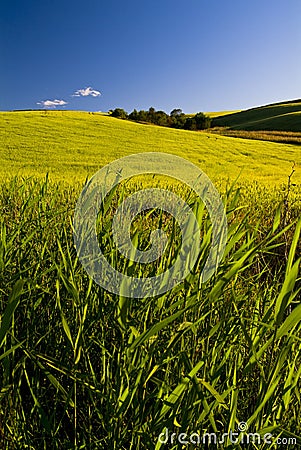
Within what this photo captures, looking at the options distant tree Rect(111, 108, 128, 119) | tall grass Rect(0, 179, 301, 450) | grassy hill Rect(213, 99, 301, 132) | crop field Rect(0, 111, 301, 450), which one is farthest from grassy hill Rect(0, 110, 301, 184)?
grassy hill Rect(213, 99, 301, 132)

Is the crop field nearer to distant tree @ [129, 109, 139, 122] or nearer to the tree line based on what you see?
the tree line

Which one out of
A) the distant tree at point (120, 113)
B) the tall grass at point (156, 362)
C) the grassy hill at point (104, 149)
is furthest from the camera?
the distant tree at point (120, 113)

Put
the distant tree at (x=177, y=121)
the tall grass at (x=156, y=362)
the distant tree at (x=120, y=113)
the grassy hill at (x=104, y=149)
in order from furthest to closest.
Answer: the distant tree at (x=177, y=121), the distant tree at (x=120, y=113), the grassy hill at (x=104, y=149), the tall grass at (x=156, y=362)

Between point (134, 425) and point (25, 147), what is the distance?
35.1 feet

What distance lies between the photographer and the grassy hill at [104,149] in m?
8.33

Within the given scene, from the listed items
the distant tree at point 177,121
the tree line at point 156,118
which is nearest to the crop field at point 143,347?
the tree line at point 156,118

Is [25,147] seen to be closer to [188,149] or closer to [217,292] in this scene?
[188,149]

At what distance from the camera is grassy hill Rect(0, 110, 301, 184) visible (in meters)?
8.33

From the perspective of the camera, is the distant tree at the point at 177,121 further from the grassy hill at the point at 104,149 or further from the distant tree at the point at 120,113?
the grassy hill at the point at 104,149

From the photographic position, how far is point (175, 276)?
2.53ft

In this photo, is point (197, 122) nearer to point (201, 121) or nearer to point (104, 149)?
point (201, 121)

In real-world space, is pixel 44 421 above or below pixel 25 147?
below

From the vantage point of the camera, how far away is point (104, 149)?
11.1 meters

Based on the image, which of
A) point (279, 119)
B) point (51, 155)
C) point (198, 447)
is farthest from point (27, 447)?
point (279, 119)
